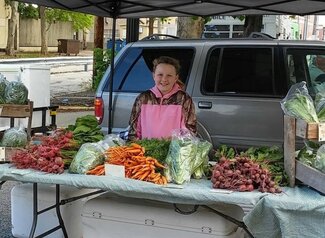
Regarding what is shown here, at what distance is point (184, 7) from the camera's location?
18.7 feet

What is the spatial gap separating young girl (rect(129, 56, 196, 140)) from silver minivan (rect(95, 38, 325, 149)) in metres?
1.73

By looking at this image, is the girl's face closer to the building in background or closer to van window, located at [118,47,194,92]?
van window, located at [118,47,194,92]

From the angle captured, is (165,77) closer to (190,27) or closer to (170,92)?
(170,92)

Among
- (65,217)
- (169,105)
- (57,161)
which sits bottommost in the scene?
(65,217)

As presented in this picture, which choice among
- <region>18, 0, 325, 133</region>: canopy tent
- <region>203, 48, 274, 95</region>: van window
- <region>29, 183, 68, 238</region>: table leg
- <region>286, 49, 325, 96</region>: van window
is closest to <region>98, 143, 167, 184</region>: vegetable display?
<region>29, 183, 68, 238</region>: table leg

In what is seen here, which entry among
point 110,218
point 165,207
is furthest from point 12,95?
point 165,207

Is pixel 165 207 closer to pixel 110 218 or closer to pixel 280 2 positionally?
pixel 110 218

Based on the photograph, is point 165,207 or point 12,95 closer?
point 165,207

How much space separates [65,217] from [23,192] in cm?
41

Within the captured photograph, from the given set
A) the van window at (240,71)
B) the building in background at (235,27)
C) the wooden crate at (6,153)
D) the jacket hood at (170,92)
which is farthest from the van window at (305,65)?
the building in background at (235,27)

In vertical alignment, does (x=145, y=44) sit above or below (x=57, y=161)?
above

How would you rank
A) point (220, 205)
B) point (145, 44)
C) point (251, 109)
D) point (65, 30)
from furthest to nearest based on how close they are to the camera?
point (65, 30) → point (145, 44) → point (251, 109) → point (220, 205)

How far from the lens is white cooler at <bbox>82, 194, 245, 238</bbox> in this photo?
336 centimetres

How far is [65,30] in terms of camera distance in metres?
52.6
